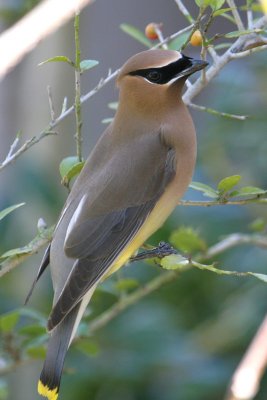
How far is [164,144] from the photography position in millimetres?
2604

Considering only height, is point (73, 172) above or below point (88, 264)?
above

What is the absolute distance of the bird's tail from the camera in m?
2.30

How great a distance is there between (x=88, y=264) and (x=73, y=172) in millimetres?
259

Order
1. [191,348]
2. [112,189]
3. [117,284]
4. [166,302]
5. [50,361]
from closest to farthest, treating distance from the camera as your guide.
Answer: [50,361]
[112,189]
[117,284]
[191,348]
[166,302]

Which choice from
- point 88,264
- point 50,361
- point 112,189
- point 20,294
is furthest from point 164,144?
point 20,294

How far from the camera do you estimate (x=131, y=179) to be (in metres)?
2.60

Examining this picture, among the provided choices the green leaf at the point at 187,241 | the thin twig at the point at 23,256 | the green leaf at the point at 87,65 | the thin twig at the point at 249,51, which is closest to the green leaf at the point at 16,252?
the thin twig at the point at 23,256

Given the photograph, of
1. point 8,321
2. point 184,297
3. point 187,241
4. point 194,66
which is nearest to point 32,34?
point 194,66

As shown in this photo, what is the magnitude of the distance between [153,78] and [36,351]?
0.89 m

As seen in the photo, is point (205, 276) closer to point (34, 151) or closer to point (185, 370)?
point (185, 370)

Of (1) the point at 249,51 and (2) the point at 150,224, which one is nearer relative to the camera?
(1) the point at 249,51

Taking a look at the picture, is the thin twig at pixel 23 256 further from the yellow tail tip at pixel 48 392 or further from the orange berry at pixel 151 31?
the orange berry at pixel 151 31

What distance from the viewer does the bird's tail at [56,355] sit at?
7.54 ft

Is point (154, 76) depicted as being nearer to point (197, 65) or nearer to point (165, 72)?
point (165, 72)
